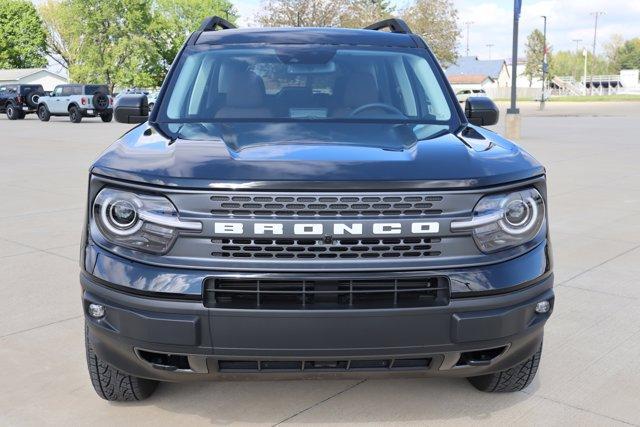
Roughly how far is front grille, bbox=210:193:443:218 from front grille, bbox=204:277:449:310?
232mm

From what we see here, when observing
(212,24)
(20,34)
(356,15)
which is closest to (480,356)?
(212,24)

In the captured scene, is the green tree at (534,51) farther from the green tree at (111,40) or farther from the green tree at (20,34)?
the green tree at (20,34)

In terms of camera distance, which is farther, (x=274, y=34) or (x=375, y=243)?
(x=274, y=34)

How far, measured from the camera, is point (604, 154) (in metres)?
14.7

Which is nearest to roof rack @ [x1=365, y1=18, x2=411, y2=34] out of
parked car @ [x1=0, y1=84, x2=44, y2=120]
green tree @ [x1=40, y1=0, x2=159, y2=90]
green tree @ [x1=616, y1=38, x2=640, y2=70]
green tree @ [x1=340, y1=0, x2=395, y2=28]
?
parked car @ [x1=0, y1=84, x2=44, y2=120]

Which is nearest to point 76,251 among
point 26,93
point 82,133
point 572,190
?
point 572,190

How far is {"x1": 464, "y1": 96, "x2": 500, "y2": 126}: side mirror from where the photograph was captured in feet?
13.3

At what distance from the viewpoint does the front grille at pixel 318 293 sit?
2430 mm

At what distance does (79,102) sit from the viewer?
29625 mm

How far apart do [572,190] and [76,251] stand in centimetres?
678

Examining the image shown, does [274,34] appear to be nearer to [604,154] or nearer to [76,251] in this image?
[76,251]

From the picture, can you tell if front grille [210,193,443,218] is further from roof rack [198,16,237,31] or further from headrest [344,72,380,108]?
roof rack [198,16,237,31]

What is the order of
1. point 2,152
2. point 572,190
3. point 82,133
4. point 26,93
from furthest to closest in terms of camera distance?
point 26,93
point 82,133
point 2,152
point 572,190

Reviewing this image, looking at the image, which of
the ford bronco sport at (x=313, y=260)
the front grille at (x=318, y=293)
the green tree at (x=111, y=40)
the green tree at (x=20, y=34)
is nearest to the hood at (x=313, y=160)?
the ford bronco sport at (x=313, y=260)
